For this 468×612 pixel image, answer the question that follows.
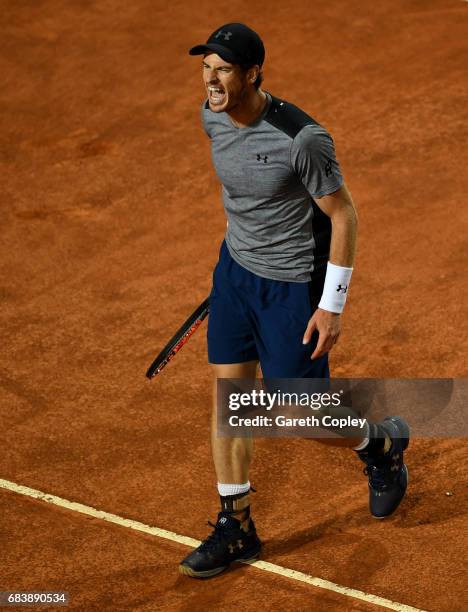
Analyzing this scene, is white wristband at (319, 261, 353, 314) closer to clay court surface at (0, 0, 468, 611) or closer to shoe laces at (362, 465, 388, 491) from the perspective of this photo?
shoe laces at (362, 465, 388, 491)

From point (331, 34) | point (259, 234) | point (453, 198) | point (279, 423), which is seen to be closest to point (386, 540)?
point (279, 423)

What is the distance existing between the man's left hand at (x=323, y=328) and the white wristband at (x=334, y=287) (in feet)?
0.10

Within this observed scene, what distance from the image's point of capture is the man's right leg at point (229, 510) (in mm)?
6227

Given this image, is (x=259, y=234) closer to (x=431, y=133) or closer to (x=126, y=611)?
(x=126, y=611)

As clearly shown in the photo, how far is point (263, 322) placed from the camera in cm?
607

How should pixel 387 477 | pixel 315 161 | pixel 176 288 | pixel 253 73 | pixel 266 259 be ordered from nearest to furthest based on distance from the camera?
pixel 315 161
pixel 253 73
pixel 266 259
pixel 387 477
pixel 176 288

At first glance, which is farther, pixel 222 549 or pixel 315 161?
pixel 222 549

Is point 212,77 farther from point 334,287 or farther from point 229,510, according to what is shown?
point 229,510

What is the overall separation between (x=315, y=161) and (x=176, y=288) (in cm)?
341

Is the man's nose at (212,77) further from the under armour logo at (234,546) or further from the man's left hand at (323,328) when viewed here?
the under armour logo at (234,546)

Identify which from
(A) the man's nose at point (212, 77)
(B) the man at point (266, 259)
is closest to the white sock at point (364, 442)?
(B) the man at point (266, 259)

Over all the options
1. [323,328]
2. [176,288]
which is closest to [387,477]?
[323,328]

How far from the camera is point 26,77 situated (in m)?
12.3

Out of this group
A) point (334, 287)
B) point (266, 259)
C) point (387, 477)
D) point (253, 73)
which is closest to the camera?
point (253, 73)
